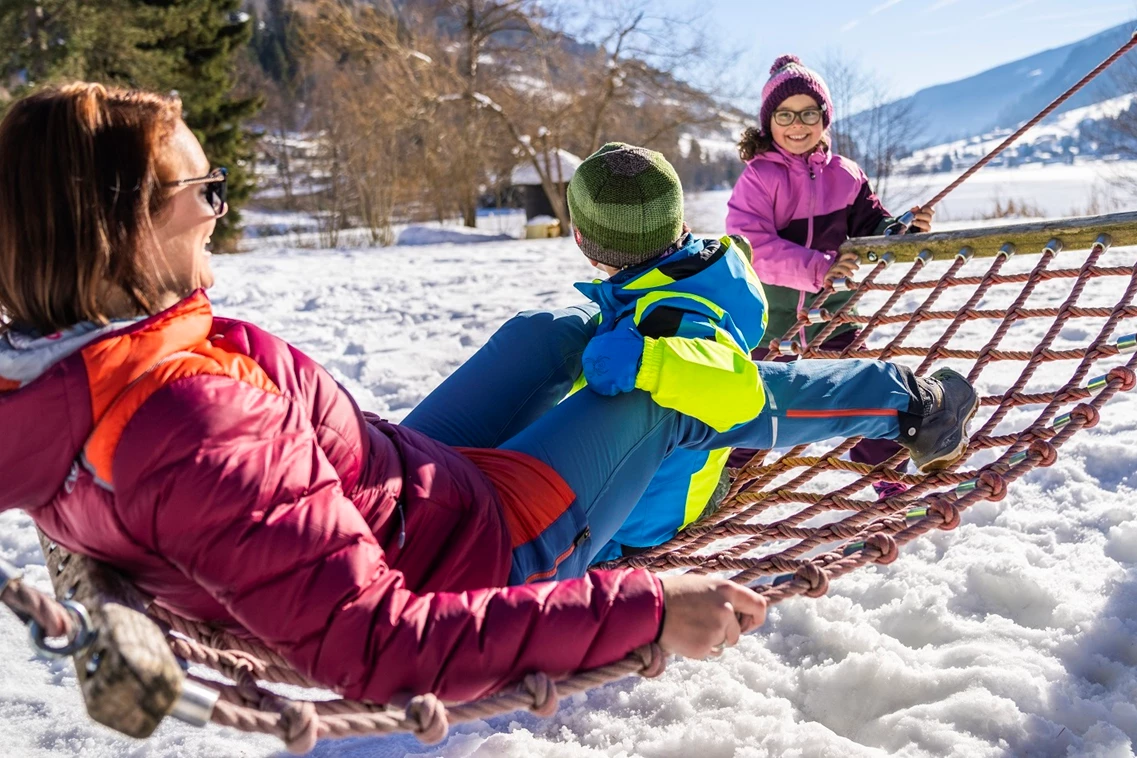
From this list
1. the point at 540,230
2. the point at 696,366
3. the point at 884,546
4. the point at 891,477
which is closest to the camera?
the point at 884,546

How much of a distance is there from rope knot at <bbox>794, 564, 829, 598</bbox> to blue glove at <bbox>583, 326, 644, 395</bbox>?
0.41 m

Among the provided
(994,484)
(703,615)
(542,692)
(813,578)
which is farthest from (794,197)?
(542,692)

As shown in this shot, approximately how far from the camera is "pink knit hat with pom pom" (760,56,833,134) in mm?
2855

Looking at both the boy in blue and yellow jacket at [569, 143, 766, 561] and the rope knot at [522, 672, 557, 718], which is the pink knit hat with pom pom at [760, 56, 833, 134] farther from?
the rope knot at [522, 672, 557, 718]

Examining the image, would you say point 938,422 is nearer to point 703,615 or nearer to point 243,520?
point 703,615

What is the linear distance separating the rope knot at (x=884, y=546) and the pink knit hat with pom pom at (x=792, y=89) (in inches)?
75.1

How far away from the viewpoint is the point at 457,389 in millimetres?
1692

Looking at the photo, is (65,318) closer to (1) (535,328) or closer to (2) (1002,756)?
(1) (535,328)

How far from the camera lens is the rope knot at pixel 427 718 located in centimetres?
89

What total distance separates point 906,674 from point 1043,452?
517 mm

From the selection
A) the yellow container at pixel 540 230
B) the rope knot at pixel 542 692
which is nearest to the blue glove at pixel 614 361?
the rope knot at pixel 542 692

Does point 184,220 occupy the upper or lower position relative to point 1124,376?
upper

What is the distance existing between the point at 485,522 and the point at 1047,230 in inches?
74.8

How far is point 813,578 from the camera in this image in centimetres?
123
